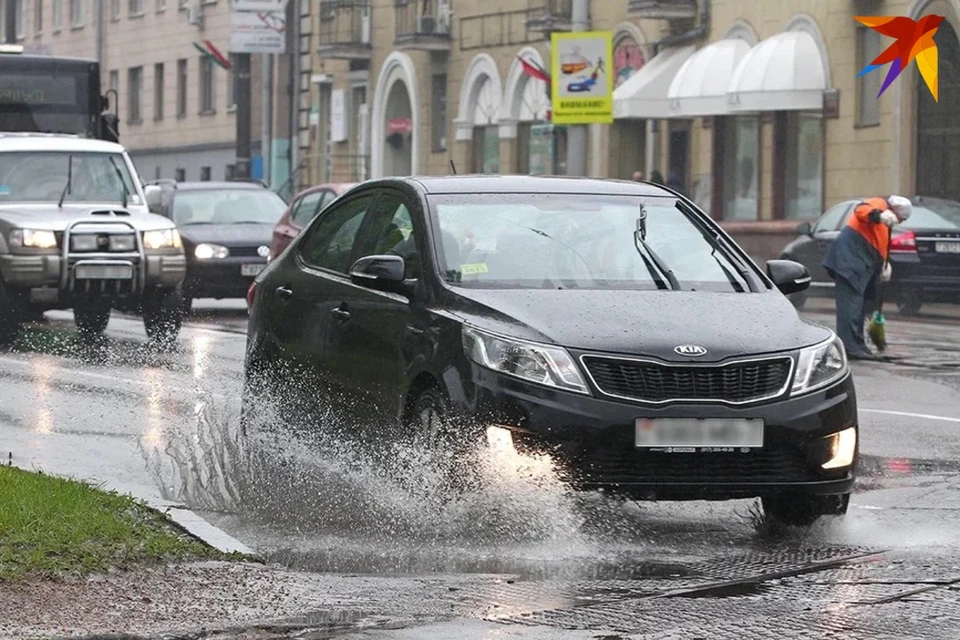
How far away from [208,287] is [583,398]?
56.3ft

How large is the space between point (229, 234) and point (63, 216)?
553cm

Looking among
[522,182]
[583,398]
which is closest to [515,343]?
[583,398]

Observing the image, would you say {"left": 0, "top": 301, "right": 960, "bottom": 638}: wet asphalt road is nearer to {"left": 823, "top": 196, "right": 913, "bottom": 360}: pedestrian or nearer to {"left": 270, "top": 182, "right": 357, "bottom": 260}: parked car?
{"left": 823, "top": 196, "right": 913, "bottom": 360}: pedestrian

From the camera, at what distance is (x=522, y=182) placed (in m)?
10.2

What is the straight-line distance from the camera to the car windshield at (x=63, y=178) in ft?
68.7

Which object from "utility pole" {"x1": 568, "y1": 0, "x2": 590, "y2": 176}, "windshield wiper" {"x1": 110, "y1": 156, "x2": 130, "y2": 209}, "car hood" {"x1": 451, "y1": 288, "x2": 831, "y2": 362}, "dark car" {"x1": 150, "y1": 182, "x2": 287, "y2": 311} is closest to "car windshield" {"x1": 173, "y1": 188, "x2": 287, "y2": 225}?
"dark car" {"x1": 150, "y1": 182, "x2": 287, "y2": 311}

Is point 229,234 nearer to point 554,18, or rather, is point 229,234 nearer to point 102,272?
point 102,272

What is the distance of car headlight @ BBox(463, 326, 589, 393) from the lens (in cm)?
838

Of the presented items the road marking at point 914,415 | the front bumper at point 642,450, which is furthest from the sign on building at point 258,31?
the front bumper at point 642,450

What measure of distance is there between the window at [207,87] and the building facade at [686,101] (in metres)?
7.60

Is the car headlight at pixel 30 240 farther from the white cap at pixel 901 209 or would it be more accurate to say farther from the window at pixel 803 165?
the window at pixel 803 165

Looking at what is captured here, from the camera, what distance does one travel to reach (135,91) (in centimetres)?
6988

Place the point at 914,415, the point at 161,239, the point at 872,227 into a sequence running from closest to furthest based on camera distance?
1. the point at 914,415
2. the point at 872,227
3. the point at 161,239

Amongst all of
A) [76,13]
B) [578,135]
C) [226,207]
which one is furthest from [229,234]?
[76,13]
